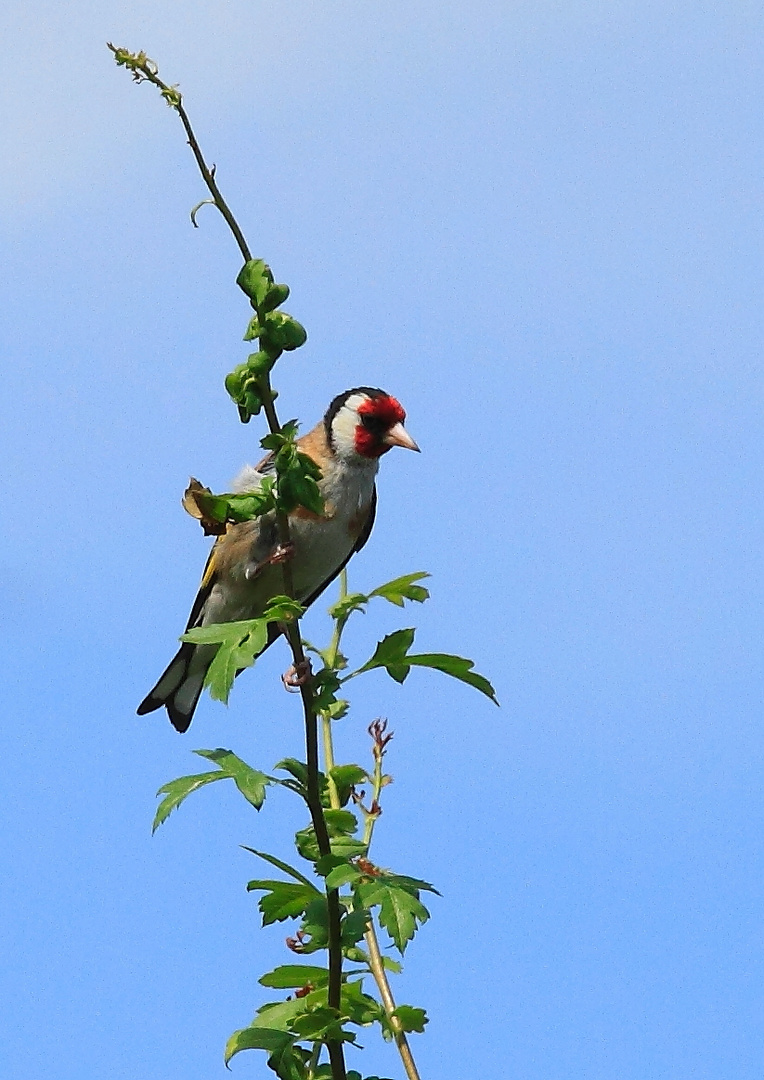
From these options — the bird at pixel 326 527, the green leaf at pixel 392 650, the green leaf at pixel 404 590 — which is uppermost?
the bird at pixel 326 527

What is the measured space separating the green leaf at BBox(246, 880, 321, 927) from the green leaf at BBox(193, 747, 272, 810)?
0.74 feet

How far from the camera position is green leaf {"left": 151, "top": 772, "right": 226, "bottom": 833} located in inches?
91.2

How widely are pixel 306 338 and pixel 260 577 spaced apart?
2.83 meters

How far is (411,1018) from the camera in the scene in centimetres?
234

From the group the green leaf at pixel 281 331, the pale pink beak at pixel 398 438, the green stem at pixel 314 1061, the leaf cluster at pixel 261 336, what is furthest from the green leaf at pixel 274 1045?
the pale pink beak at pixel 398 438

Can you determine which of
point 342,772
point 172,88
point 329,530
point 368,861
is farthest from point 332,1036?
point 329,530

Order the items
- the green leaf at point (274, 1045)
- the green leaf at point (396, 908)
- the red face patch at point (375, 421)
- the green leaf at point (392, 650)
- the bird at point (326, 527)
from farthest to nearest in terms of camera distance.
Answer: the red face patch at point (375, 421) < the bird at point (326, 527) < the green leaf at point (392, 650) < the green leaf at point (274, 1045) < the green leaf at point (396, 908)

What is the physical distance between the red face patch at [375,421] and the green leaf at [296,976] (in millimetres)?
3044

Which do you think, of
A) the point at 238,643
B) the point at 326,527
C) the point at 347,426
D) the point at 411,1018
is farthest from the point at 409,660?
the point at 347,426

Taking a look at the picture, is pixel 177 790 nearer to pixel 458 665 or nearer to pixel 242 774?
pixel 242 774

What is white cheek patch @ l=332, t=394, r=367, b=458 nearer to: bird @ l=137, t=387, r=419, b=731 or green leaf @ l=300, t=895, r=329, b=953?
bird @ l=137, t=387, r=419, b=731

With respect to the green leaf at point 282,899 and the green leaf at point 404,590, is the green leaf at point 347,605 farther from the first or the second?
the green leaf at point 282,899

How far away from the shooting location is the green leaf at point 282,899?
241 cm

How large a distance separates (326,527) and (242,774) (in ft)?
9.17
